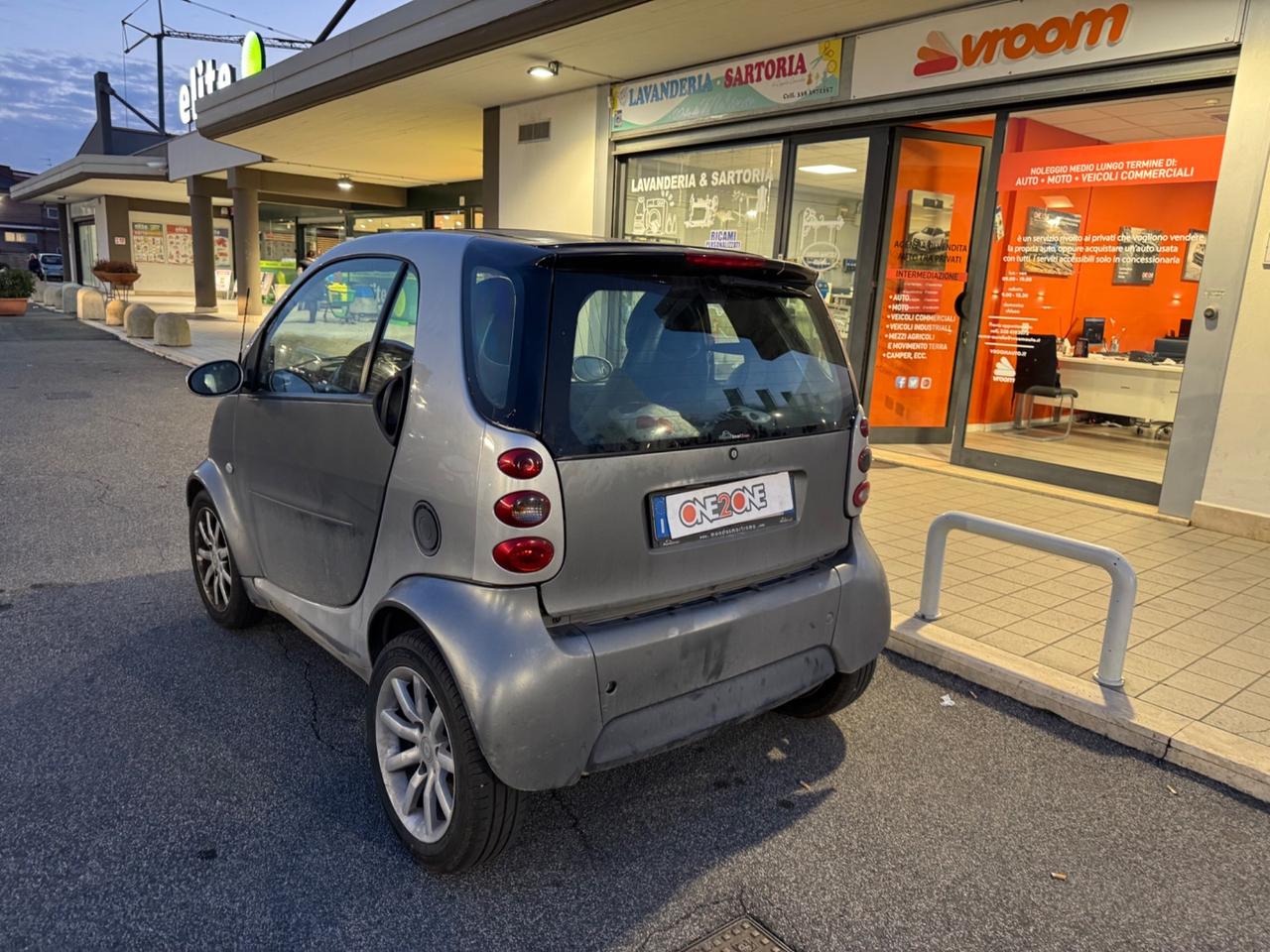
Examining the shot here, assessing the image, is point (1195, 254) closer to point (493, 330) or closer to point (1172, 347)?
point (1172, 347)

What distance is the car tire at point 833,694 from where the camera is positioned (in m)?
3.19

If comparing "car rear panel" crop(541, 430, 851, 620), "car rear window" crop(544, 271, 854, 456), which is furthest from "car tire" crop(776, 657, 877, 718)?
"car rear window" crop(544, 271, 854, 456)

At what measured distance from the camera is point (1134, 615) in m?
4.49

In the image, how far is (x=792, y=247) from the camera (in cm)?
912

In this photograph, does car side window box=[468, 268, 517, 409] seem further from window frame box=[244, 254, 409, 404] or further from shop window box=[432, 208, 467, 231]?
shop window box=[432, 208, 467, 231]

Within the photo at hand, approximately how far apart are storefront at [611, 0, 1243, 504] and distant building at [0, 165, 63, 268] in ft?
239

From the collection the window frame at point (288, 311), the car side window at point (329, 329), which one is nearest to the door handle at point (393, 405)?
the window frame at point (288, 311)

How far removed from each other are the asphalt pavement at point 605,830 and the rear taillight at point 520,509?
1.00 m

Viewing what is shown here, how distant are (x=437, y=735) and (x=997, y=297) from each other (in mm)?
7196

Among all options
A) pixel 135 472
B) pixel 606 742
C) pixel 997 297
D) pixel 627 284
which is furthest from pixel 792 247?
pixel 606 742

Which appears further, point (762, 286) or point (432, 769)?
point (762, 286)

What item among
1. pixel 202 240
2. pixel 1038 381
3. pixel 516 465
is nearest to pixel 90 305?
pixel 202 240

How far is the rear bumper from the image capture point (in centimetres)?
224

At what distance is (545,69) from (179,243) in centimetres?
3207
